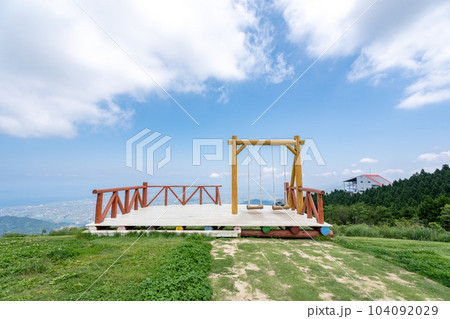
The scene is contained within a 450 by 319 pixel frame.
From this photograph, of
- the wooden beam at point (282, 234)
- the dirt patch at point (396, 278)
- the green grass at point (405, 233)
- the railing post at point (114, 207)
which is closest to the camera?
the dirt patch at point (396, 278)

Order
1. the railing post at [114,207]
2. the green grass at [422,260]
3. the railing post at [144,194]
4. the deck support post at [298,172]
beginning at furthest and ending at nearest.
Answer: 1. the railing post at [144,194]
2. the deck support post at [298,172]
3. the railing post at [114,207]
4. the green grass at [422,260]

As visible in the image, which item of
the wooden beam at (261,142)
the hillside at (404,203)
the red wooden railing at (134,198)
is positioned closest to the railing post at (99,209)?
the red wooden railing at (134,198)

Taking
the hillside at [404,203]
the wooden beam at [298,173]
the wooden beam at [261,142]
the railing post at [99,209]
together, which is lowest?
the hillside at [404,203]

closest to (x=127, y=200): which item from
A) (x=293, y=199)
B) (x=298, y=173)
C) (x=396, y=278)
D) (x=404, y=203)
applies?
(x=293, y=199)

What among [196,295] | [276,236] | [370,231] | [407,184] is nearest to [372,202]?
[407,184]

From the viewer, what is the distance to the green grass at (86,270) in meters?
2.36

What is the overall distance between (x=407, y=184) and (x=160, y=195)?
107 ft

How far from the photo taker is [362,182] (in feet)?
142

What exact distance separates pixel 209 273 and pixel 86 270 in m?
1.94

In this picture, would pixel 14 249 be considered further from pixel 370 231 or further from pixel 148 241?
pixel 370 231

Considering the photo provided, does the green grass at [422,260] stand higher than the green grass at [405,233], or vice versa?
the green grass at [422,260]

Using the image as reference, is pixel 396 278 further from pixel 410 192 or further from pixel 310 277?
pixel 410 192

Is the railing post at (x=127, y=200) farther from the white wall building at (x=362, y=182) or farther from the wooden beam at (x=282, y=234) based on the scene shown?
the white wall building at (x=362, y=182)

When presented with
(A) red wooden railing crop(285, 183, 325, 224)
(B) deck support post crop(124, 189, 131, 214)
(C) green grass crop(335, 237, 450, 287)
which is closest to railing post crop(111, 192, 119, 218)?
(B) deck support post crop(124, 189, 131, 214)
